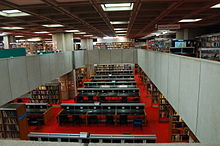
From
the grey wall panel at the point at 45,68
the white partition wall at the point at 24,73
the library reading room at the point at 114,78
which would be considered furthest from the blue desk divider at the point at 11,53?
the grey wall panel at the point at 45,68

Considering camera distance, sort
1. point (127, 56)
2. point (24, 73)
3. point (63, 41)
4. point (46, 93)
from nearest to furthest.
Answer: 1. point (24, 73)
2. point (46, 93)
3. point (63, 41)
4. point (127, 56)

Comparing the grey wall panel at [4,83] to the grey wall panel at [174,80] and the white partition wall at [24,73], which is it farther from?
the grey wall panel at [174,80]

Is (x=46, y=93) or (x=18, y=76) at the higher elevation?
(x=18, y=76)

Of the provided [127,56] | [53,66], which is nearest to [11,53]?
[53,66]

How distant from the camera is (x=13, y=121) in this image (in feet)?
24.9

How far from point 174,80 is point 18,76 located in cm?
519

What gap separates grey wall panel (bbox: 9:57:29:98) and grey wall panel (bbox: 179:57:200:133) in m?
5.17

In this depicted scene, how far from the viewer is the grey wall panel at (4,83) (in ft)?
15.3

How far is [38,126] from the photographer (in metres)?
9.52

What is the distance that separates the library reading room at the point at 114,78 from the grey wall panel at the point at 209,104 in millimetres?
14

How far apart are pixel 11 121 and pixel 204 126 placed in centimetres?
837

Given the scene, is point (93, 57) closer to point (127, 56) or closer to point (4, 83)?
point (127, 56)

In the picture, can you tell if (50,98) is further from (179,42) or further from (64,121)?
(179,42)

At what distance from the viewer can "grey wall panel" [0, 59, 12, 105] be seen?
183 inches
